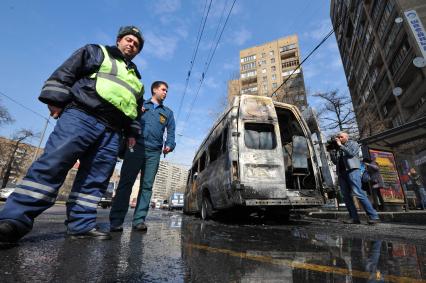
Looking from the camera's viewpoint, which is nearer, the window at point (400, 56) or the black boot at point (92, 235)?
the black boot at point (92, 235)

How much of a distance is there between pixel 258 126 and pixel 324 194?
185 centimetres

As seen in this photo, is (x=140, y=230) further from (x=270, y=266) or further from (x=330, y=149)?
(x=330, y=149)

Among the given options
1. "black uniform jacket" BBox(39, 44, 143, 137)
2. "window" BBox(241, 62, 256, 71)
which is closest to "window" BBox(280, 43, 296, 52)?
"window" BBox(241, 62, 256, 71)

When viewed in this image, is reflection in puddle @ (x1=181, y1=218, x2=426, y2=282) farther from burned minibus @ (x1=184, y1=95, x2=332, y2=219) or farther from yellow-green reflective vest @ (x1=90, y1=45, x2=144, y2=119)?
burned minibus @ (x1=184, y1=95, x2=332, y2=219)

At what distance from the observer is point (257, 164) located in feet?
15.9

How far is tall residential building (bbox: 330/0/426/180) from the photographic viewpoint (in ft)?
34.1

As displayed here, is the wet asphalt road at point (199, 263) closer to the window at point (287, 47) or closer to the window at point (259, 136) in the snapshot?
the window at point (259, 136)

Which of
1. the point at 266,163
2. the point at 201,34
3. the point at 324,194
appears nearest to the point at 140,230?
the point at 266,163

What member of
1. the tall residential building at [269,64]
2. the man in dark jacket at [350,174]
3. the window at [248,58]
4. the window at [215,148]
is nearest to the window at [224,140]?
the window at [215,148]

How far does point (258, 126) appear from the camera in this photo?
5309 mm

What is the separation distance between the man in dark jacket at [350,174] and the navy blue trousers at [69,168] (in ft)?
14.1

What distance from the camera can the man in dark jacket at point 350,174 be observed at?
4707 millimetres

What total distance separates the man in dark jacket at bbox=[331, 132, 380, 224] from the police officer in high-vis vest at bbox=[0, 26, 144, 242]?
416 cm

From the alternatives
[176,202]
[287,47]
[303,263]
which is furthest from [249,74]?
[303,263]
